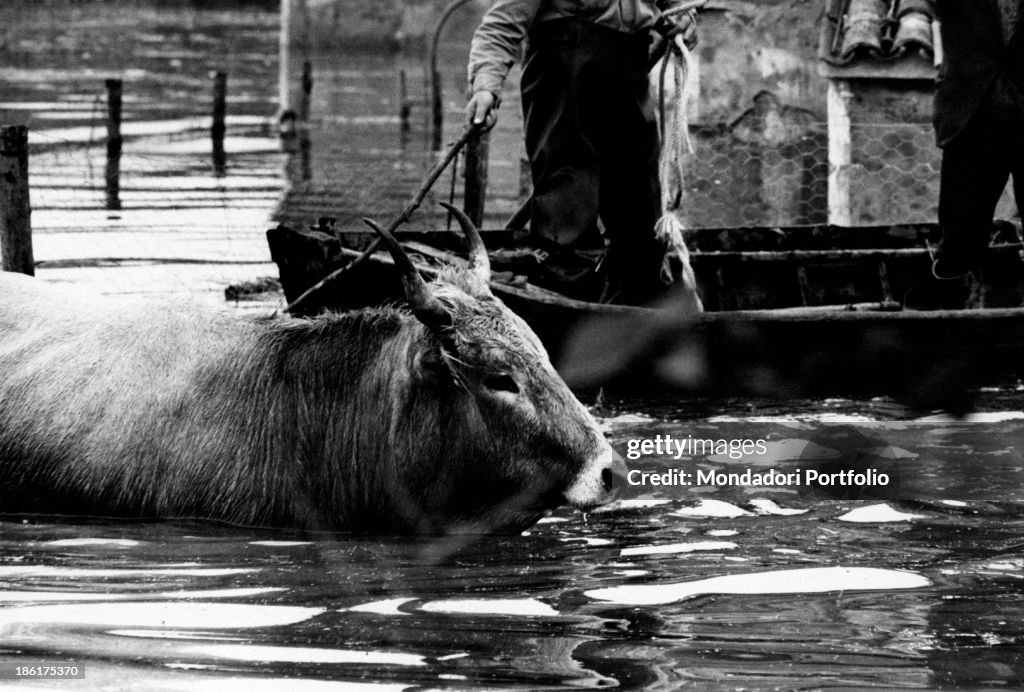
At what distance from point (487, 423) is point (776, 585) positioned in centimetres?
112

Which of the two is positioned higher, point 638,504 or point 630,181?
point 630,181

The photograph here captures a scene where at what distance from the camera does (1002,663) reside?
4164mm

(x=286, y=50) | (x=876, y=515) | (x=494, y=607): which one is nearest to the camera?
(x=494, y=607)

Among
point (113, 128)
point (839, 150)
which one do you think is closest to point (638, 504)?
point (839, 150)

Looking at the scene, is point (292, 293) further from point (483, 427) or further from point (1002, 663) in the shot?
point (1002, 663)

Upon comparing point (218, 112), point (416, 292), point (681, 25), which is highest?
point (218, 112)

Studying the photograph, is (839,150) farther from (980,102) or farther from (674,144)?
(980,102)

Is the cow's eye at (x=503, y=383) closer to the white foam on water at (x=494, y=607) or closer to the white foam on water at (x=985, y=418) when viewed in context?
the white foam on water at (x=494, y=607)

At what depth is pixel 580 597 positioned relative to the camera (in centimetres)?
480

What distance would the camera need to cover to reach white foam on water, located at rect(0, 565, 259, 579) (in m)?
5.04

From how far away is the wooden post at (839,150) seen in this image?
11.4 meters

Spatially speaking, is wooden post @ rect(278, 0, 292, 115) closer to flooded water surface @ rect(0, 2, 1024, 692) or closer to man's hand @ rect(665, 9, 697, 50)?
man's hand @ rect(665, 9, 697, 50)

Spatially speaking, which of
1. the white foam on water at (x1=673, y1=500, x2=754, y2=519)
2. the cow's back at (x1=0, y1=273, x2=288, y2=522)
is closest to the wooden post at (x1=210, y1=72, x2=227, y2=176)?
the cow's back at (x1=0, y1=273, x2=288, y2=522)

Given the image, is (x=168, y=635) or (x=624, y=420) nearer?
(x=168, y=635)
